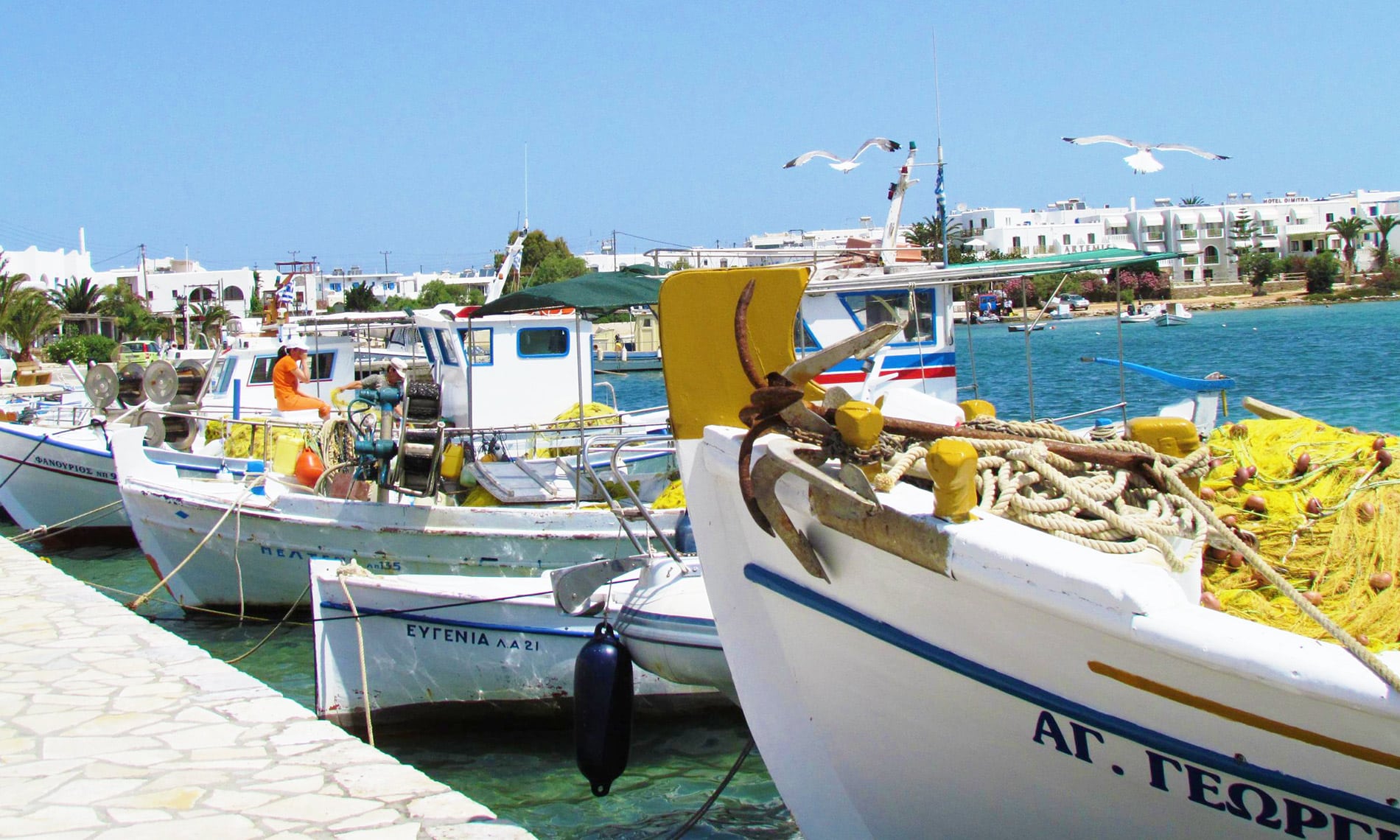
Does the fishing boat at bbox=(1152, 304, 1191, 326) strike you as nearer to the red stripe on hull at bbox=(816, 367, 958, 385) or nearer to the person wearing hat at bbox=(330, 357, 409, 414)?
the person wearing hat at bbox=(330, 357, 409, 414)

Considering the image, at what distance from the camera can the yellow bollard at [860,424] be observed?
13.2 ft

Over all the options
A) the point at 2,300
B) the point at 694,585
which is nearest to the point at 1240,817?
the point at 694,585

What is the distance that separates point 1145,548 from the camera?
11.8 ft

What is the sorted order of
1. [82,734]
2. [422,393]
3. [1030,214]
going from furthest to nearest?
[1030,214], [422,393], [82,734]

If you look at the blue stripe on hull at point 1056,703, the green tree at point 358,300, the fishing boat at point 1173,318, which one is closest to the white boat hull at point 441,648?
the blue stripe on hull at point 1056,703

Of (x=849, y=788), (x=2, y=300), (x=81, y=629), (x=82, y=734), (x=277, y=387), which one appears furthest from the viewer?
(x=2, y=300)

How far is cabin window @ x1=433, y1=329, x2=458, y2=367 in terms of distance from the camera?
1215 centimetres

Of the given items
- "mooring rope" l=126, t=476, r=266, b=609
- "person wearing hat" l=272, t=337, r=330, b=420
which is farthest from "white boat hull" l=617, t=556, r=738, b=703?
"person wearing hat" l=272, t=337, r=330, b=420

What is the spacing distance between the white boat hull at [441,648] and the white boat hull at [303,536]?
4.81ft

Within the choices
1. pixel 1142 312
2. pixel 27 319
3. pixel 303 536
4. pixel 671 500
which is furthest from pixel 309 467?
pixel 1142 312

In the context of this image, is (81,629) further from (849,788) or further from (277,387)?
(277,387)

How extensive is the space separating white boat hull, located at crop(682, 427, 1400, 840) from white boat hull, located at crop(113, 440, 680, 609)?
416 centimetres

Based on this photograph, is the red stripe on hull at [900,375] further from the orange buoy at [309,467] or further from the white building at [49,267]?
the white building at [49,267]

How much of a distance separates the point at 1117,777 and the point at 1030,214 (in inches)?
5078
